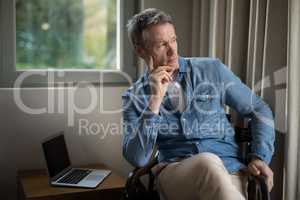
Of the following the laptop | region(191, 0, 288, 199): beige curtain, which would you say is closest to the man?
region(191, 0, 288, 199): beige curtain

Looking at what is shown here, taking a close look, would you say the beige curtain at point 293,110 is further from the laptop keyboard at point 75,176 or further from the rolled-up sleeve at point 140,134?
the laptop keyboard at point 75,176

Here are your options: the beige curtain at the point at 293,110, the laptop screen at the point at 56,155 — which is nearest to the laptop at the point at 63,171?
the laptop screen at the point at 56,155

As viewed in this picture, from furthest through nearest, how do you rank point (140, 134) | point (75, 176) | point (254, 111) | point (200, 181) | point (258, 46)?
1. point (75, 176)
2. point (258, 46)
3. point (254, 111)
4. point (140, 134)
5. point (200, 181)

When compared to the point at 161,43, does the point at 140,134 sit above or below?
below

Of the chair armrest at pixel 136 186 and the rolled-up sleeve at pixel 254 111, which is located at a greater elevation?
the rolled-up sleeve at pixel 254 111

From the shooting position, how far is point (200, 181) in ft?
5.17

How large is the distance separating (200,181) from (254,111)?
1.58 feet

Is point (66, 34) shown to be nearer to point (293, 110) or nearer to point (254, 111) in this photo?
point (254, 111)

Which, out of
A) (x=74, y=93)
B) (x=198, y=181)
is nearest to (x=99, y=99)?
(x=74, y=93)

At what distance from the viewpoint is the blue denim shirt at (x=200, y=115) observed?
185cm

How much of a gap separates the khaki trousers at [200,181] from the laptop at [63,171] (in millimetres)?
439

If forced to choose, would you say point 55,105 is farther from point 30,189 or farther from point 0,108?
point 30,189

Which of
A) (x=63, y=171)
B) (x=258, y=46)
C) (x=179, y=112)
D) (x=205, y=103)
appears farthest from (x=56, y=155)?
(x=258, y=46)

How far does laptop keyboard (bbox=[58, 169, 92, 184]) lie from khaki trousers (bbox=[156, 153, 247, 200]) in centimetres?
49
